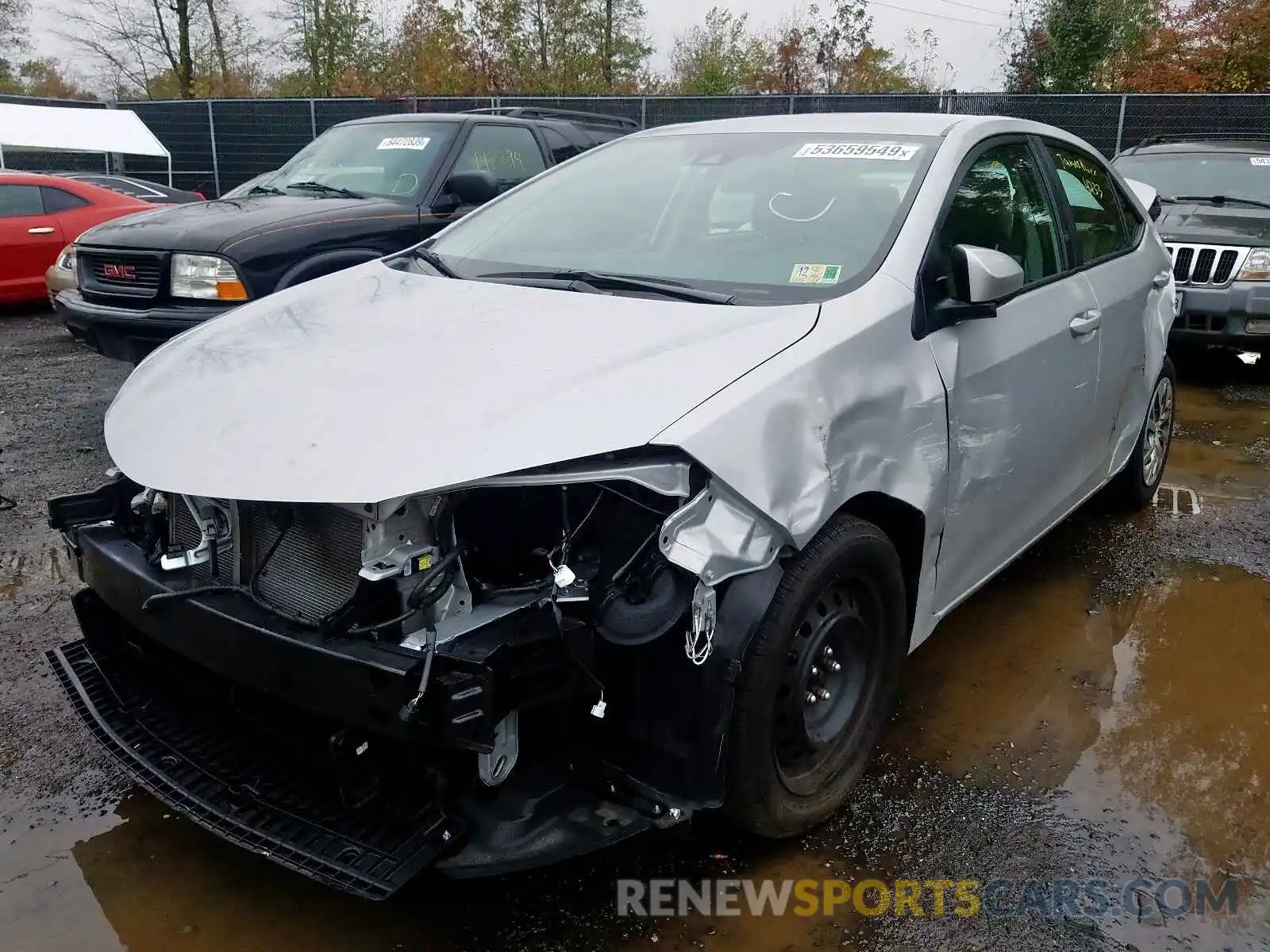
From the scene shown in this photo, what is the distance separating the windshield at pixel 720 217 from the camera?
289cm

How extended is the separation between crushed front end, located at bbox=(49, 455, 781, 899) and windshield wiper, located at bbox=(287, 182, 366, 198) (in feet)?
15.1

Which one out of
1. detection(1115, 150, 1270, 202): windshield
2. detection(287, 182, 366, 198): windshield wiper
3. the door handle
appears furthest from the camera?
detection(1115, 150, 1270, 202): windshield

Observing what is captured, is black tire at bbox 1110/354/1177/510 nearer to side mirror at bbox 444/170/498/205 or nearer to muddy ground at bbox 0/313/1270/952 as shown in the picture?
muddy ground at bbox 0/313/1270/952

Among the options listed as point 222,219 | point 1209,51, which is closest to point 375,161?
point 222,219

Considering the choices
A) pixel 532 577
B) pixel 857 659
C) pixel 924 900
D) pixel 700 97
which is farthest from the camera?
pixel 700 97

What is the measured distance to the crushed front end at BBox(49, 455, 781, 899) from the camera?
204 centimetres

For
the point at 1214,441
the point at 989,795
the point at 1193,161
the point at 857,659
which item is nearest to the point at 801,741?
the point at 857,659

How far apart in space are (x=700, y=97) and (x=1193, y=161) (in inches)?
353

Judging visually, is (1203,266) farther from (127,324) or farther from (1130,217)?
(127,324)

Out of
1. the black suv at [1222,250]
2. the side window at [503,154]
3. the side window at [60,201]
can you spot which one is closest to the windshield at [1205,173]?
the black suv at [1222,250]

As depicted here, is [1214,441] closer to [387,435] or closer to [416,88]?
[387,435]

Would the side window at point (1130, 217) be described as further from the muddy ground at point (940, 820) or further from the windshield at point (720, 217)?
the windshield at point (720, 217)

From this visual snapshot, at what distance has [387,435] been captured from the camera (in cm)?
213


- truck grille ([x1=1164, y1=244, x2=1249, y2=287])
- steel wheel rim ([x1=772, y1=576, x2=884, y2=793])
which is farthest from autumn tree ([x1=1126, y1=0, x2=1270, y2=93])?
steel wheel rim ([x1=772, y1=576, x2=884, y2=793])
